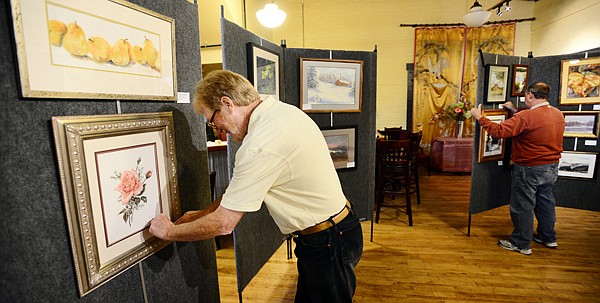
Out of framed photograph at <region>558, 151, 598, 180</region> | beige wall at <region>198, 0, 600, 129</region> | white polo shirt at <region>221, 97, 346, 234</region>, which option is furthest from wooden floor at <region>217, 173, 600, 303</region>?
beige wall at <region>198, 0, 600, 129</region>

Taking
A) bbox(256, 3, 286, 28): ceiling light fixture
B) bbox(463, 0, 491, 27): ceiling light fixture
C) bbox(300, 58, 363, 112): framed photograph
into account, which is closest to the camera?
bbox(300, 58, 363, 112): framed photograph

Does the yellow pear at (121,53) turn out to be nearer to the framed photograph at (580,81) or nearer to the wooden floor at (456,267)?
the wooden floor at (456,267)

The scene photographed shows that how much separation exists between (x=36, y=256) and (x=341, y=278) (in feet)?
3.49

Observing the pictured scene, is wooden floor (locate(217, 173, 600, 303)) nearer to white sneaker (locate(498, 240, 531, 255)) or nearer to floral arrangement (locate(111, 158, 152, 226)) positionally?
white sneaker (locate(498, 240, 531, 255))

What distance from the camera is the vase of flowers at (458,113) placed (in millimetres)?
5824

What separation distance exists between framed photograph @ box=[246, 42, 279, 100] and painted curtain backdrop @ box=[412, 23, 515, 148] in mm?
5063

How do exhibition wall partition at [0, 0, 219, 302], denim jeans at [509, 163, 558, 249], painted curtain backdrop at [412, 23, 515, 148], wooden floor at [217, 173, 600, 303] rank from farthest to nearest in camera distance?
→ painted curtain backdrop at [412, 23, 515, 148] < denim jeans at [509, 163, 558, 249] < wooden floor at [217, 173, 600, 303] < exhibition wall partition at [0, 0, 219, 302]

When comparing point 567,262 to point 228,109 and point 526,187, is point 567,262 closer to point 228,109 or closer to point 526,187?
point 526,187

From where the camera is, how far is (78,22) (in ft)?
2.91

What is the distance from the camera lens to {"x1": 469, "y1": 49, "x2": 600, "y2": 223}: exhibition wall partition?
3.29 metres

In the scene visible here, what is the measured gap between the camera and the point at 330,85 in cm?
279

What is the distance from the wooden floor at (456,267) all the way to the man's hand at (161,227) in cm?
138

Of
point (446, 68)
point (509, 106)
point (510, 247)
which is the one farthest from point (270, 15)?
point (446, 68)

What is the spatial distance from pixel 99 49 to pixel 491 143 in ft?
11.4
